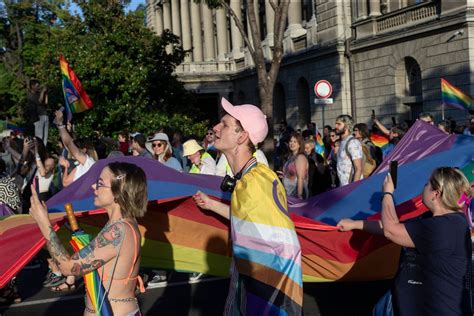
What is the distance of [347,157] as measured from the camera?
9367 millimetres

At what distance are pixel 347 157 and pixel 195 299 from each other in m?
3.13

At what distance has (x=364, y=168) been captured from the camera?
9312mm

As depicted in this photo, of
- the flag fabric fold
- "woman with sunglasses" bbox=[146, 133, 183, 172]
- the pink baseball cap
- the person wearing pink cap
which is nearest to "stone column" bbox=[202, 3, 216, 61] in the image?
"woman with sunglasses" bbox=[146, 133, 183, 172]

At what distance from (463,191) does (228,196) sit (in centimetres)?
194

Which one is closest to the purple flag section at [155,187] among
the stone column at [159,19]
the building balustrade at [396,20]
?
the building balustrade at [396,20]

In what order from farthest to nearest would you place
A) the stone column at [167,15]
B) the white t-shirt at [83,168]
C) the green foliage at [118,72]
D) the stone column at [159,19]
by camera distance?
1. the stone column at [159,19]
2. the stone column at [167,15]
3. the green foliage at [118,72]
4. the white t-shirt at [83,168]

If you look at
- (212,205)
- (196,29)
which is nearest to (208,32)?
(196,29)

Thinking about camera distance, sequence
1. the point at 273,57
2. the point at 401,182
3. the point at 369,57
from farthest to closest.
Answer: the point at 369,57
the point at 273,57
the point at 401,182

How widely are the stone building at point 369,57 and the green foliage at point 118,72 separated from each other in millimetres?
1248

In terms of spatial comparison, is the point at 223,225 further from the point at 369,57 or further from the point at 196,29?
the point at 196,29

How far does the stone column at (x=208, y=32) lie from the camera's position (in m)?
50.1

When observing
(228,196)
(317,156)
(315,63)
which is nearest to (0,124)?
(315,63)

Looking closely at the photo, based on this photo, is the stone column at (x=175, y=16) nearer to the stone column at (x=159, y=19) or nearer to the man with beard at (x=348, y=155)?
the stone column at (x=159, y=19)

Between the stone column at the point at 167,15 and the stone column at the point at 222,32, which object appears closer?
the stone column at the point at 222,32
